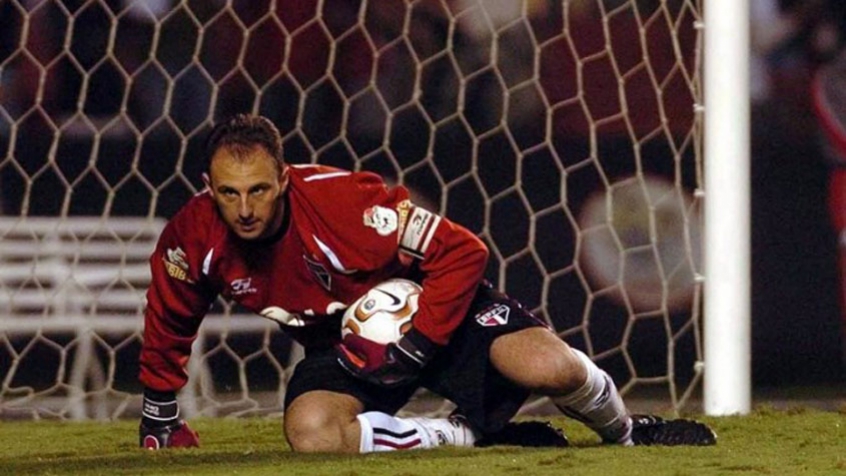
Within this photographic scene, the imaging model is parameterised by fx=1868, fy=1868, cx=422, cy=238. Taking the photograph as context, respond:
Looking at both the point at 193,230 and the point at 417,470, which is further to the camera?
the point at 193,230

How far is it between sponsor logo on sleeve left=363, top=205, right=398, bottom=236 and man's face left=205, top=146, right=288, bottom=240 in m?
0.18

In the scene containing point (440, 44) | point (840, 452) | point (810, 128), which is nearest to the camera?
point (840, 452)

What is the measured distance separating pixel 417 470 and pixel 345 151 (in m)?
2.96

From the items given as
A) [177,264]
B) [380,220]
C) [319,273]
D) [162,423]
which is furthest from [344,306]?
[162,423]

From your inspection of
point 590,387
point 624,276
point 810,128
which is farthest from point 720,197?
point 810,128

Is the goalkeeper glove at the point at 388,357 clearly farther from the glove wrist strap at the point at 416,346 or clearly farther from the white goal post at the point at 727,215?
the white goal post at the point at 727,215

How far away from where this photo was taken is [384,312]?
3.51 m

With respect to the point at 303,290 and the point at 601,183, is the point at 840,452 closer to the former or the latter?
the point at 303,290

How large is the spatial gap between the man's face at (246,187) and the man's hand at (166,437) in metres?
0.48

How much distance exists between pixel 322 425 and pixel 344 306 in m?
0.25

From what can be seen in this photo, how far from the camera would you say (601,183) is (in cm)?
611

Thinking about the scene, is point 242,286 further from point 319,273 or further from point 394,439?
point 394,439

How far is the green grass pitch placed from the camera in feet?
10.3

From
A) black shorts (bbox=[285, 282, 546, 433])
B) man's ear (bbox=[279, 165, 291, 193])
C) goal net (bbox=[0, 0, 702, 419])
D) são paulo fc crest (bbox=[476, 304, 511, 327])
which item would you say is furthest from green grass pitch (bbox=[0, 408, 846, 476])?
goal net (bbox=[0, 0, 702, 419])
